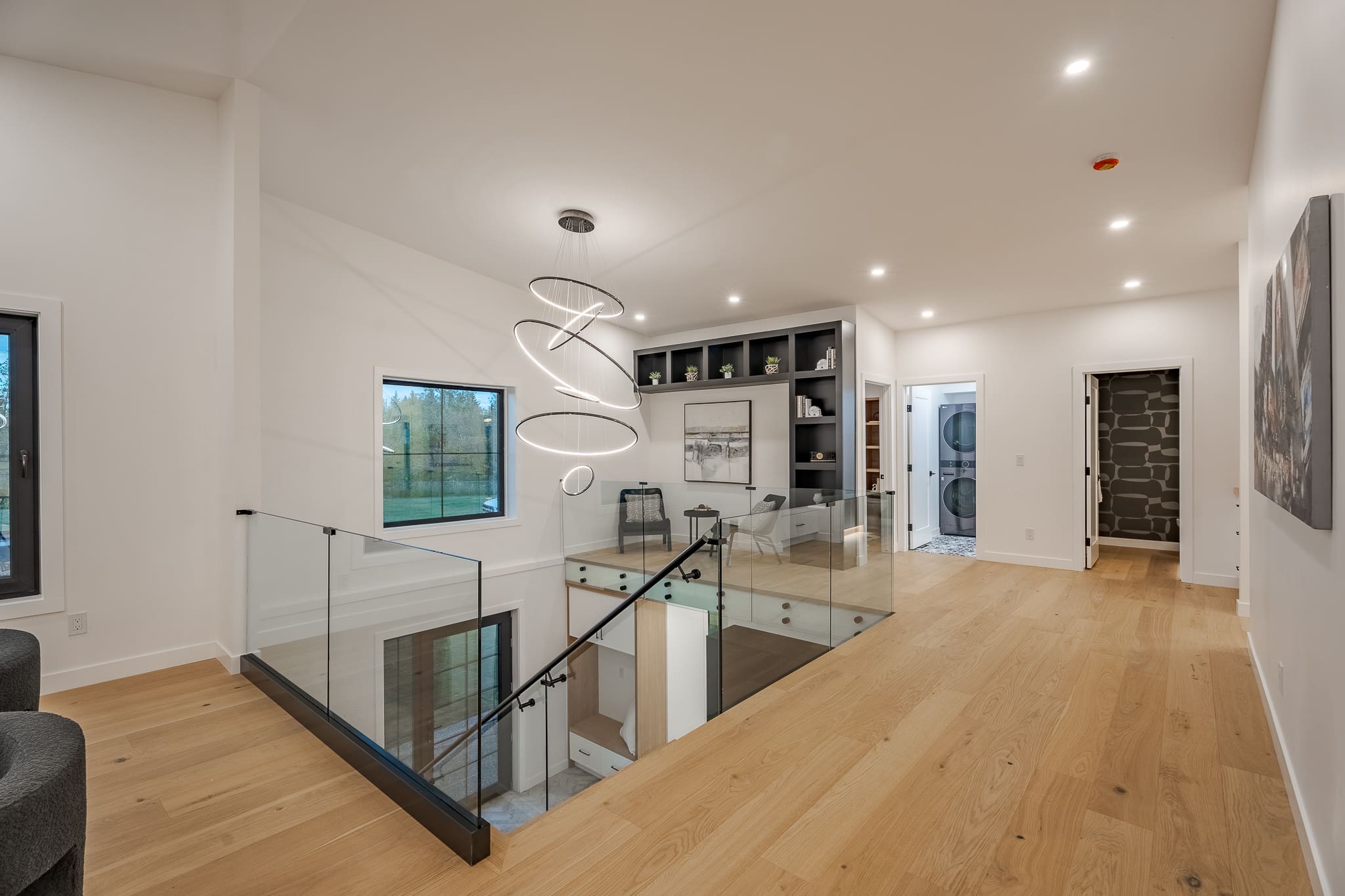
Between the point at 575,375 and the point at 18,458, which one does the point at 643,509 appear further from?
the point at 18,458

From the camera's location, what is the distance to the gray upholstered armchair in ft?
3.13

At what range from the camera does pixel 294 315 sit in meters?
Result: 4.54

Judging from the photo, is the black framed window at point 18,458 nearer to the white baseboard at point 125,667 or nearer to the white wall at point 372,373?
the white baseboard at point 125,667

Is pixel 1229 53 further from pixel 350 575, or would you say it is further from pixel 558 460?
pixel 558 460

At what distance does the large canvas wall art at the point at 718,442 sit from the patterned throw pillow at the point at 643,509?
1049mm

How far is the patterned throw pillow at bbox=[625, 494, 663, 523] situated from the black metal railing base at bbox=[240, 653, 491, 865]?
3905 millimetres

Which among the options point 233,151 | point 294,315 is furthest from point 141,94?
point 294,315

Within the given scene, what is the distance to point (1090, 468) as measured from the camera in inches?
248

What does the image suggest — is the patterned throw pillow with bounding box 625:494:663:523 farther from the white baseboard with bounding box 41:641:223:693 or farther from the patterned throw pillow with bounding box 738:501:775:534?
the white baseboard with bounding box 41:641:223:693

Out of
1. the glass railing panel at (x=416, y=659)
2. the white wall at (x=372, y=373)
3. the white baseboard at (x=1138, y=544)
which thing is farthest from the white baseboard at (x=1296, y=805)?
the white baseboard at (x=1138, y=544)

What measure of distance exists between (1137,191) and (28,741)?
5237 mm

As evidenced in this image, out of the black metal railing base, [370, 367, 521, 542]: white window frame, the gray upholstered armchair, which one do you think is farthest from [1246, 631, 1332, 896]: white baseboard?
[370, 367, 521, 542]: white window frame

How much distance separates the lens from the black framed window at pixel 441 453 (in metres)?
5.29

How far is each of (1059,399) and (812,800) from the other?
18.8 feet
